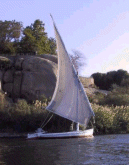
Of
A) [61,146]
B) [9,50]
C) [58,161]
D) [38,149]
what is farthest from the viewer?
[9,50]

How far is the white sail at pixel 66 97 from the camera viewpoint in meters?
32.7

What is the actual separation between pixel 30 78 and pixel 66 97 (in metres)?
14.2

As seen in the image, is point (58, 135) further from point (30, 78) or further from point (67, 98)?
point (30, 78)

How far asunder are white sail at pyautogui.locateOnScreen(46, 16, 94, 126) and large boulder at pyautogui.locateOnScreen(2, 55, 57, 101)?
11.7 m

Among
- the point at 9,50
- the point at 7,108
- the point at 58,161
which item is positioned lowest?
the point at 58,161

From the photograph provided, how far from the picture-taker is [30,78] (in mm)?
46344

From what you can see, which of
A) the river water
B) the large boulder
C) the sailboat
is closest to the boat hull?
the sailboat

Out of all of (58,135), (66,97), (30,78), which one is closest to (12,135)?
(58,135)

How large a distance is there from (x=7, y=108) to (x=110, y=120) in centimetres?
1001

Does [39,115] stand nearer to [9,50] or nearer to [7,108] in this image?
[7,108]

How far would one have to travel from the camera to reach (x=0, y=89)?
146 feet

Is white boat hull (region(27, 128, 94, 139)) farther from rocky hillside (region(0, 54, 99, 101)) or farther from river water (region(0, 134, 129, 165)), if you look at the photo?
rocky hillside (region(0, 54, 99, 101))

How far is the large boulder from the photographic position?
45281 millimetres

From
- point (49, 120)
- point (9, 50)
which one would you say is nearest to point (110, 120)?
point (49, 120)
